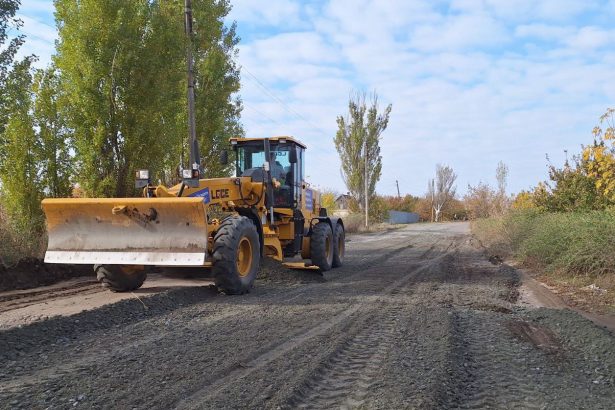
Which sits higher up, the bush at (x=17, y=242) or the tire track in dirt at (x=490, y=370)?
the bush at (x=17, y=242)

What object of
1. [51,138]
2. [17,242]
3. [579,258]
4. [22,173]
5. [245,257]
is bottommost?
[579,258]

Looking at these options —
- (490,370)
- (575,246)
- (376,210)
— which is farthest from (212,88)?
(376,210)

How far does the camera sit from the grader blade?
7.57 meters

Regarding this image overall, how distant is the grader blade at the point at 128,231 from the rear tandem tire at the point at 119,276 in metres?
0.62

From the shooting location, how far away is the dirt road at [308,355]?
379 centimetres

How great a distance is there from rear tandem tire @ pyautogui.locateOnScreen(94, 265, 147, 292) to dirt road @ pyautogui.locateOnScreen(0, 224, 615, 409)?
1056 millimetres

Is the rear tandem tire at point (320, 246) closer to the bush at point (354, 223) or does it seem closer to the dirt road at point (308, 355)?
the dirt road at point (308, 355)

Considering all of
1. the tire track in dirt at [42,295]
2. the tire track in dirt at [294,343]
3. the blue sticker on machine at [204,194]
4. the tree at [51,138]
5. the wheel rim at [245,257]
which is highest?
the tree at [51,138]

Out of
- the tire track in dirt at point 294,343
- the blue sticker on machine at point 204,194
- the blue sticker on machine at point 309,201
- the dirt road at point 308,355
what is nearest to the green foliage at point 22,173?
the dirt road at point 308,355

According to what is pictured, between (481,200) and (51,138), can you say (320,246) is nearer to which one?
(51,138)

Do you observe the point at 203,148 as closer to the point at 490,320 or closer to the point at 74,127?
the point at 74,127

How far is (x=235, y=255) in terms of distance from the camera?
7.88 metres

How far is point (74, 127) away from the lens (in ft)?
40.0

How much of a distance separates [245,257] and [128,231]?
192cm
